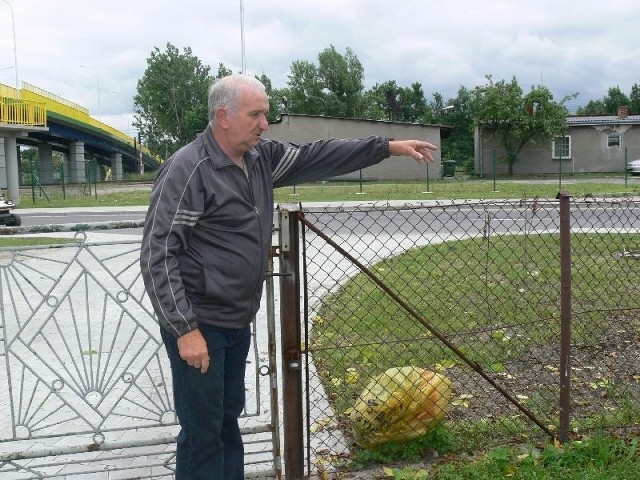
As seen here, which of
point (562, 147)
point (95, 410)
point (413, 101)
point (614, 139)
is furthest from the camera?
point (413, 101)

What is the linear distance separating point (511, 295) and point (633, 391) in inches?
113

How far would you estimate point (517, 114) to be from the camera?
3859cm

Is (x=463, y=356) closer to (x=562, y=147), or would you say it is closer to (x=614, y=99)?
(x=562, y=147)

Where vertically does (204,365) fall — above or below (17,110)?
below

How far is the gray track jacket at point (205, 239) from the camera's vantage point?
105 inches

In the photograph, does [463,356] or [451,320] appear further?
[451,320]

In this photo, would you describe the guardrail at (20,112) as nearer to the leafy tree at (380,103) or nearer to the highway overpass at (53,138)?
the highway overpass at (53,138)

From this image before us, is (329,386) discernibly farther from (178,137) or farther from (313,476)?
(178,137)

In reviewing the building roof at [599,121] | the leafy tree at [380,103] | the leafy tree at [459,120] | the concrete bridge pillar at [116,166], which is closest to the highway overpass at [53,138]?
the concrete bridge pillar at [116,166]

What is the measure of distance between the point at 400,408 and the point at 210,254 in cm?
162

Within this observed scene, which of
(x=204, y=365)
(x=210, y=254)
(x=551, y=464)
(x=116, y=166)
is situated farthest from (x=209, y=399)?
(x=116, y=166)

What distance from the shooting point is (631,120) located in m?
41.7

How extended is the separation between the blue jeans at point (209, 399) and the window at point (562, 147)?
40.5m

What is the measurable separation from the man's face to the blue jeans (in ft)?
2.49
